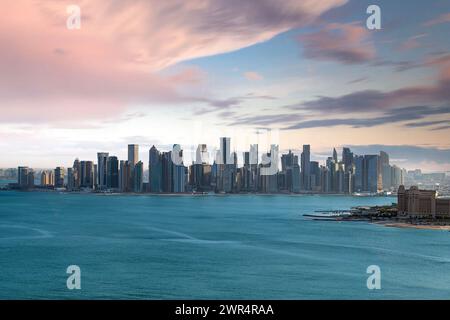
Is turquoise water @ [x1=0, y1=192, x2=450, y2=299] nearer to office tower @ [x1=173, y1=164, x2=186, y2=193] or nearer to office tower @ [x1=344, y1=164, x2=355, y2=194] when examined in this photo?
office tower @ [x1=344, y1=164, x2=355, y2=194]

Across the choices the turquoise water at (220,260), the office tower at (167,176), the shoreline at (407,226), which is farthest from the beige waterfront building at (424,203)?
the office tower at (167,176)

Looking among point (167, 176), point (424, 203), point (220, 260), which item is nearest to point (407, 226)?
point (424, 203)

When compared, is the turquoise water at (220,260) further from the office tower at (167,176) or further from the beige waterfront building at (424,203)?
the office tower at (167,176)

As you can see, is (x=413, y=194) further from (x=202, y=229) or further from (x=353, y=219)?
(x=202, y=229)

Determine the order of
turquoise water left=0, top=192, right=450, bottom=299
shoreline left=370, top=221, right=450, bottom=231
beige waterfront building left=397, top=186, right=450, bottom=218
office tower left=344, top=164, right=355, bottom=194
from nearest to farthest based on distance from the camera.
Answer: turquoise water left=0, top=192, right=450, bottom=299, shoreline left=370, top=221, right=450, bottom=231, beige waterfront building left=397, top=186, right=450, bottom=218, office tower left=344, top=164, right=355, bottom=194

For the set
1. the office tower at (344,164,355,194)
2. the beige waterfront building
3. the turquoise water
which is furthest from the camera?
the office tower at (344,164,355,194)

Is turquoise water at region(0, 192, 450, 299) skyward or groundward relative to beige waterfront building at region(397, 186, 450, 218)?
groundward

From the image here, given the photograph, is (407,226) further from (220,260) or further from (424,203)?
(220,260)

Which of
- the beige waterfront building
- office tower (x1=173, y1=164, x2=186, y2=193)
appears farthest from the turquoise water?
office tower (x1=173, y1=164, x2=186, y2=193)

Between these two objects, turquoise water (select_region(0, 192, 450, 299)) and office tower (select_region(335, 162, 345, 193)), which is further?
office tower (select_region(335, 162, 345, 193))
